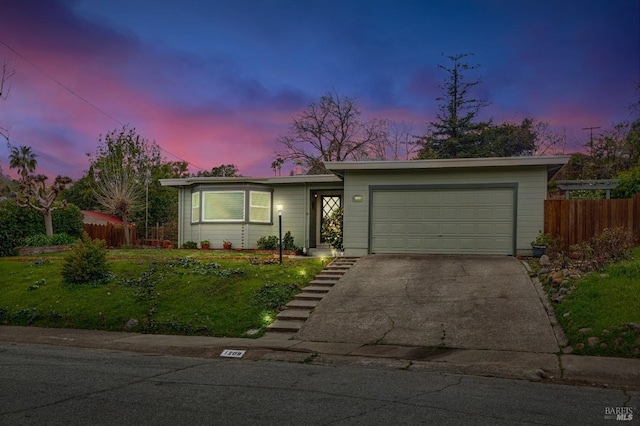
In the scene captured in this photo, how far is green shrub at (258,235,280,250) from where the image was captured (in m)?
21.1

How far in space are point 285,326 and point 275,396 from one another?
15.7 feet

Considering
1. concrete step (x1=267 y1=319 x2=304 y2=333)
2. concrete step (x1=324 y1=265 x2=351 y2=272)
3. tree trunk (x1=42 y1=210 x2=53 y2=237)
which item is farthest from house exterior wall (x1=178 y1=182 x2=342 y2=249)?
concrete step (x1=267 y1=319 x2=304 y2=333)

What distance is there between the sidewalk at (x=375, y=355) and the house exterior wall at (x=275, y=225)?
10.7m

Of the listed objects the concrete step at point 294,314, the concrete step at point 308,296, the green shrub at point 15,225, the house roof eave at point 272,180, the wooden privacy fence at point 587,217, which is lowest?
the concrete step at point 294,314

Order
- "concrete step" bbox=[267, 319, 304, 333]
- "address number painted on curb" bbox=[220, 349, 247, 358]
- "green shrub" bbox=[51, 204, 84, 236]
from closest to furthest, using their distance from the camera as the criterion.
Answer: "address number painted on curb" bbox=[220, 349, 247, 358]
"concrete step" bbox=[267, 319, 304, 333]
"green shrub" bbox=[51, 204, 84, 236]

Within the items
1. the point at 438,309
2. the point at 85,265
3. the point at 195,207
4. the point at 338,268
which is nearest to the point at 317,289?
the point at 338,268

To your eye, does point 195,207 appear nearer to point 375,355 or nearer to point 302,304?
point 302,304

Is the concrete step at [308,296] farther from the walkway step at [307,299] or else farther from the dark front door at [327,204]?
the dark front door at [327,204]

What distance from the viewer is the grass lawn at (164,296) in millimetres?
11102

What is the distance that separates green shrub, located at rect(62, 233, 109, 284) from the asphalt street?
6078mm

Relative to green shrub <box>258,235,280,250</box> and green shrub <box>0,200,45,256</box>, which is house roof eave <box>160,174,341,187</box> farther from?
green shrub <box>0,200,45,256</box>

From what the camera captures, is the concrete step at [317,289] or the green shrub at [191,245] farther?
the green shrub at [191,245]

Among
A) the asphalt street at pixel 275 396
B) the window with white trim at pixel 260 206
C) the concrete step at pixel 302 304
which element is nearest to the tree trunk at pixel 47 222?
the window with white trim at pixel 260 206

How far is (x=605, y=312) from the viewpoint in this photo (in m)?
8.98
